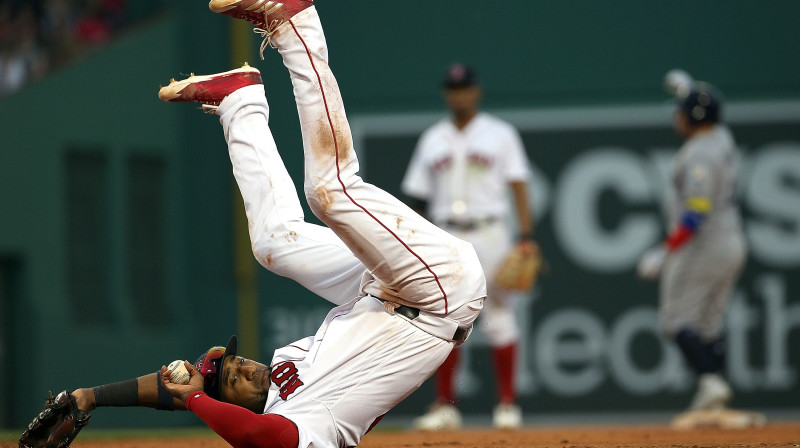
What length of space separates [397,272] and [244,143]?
2.83 ft

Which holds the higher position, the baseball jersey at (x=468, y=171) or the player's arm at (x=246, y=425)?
the baseball jersey at (x=468, y=171)

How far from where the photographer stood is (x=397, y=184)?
27.7 ft

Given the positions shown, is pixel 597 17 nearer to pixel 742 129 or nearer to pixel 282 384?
pixel 742 129

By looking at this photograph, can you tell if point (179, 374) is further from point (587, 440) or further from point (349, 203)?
point (587, 440)

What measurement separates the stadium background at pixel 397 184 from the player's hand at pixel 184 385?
4.38m

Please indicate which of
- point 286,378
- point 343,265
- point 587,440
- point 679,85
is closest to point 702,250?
point 679,85

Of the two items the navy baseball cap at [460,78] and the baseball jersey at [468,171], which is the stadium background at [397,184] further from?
the navy baseball cap at [460,78]

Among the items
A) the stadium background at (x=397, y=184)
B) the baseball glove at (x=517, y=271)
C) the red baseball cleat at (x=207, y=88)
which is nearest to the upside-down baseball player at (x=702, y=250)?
the baseball glove at (x=517, y=271)

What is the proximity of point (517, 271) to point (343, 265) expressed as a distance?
2741mm

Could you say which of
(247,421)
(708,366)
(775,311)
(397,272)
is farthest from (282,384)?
(775,311)

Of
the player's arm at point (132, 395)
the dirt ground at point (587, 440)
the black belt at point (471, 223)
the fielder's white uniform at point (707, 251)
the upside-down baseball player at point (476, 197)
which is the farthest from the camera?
the black belt at point (471, 223)

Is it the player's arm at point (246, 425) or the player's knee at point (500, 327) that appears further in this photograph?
the player's knee at point (500, 327)

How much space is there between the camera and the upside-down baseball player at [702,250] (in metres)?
6.86

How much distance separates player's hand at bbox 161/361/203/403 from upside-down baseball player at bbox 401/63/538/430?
3.11 metres
